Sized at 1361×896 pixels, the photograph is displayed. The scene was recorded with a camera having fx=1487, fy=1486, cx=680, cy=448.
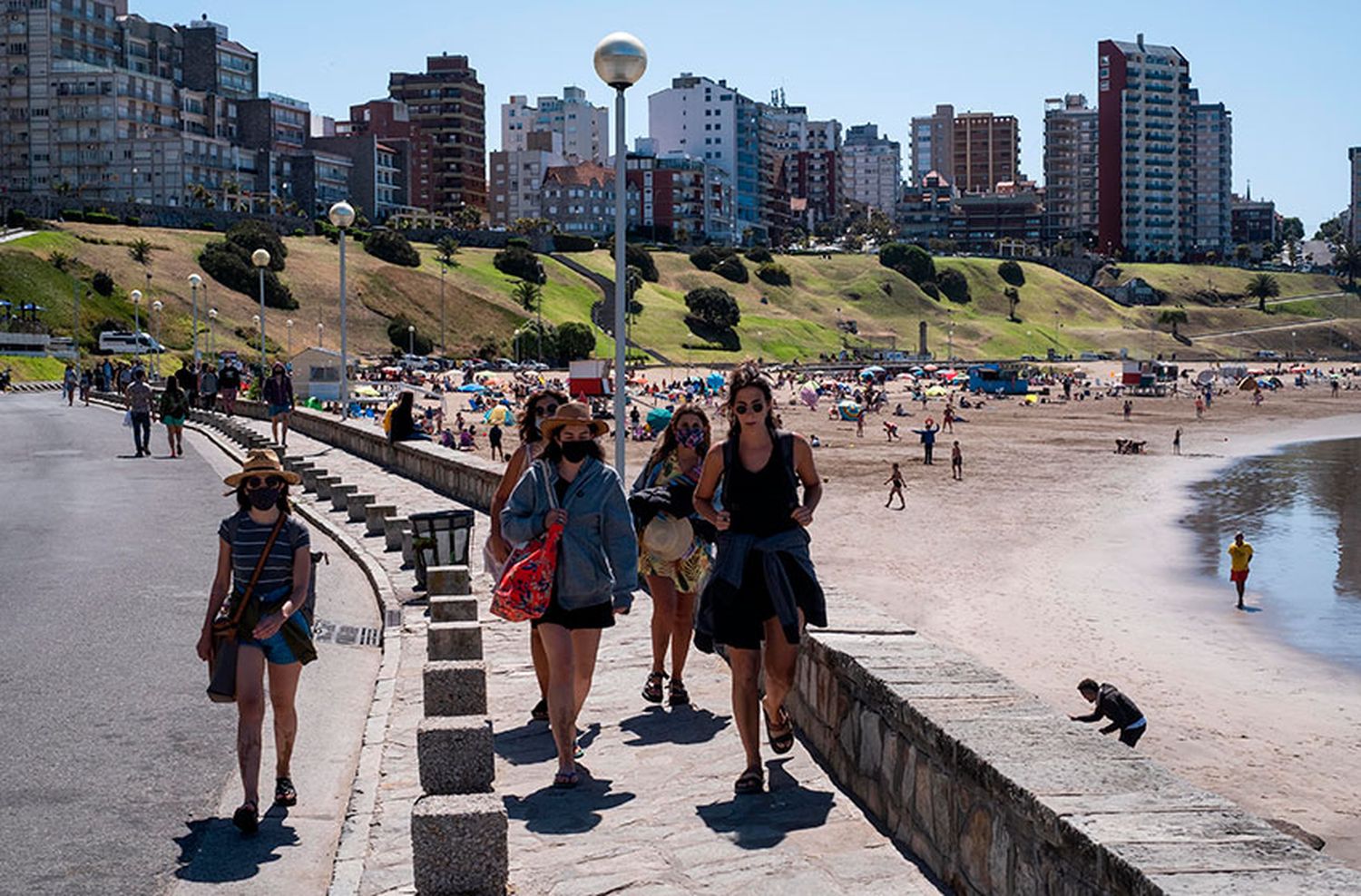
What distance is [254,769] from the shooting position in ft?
20.3

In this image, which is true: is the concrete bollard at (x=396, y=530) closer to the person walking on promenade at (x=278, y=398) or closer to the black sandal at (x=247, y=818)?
the black sandal at (x=247, y=818)

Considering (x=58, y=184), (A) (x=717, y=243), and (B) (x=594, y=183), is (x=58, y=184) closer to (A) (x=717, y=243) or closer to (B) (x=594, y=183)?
(B) (x=594, y=183)

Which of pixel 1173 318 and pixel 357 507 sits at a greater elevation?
pixel 1173 318

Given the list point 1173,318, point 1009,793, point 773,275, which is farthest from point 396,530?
point 1173,318

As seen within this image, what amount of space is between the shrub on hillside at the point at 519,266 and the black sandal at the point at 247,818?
119198 millimetres

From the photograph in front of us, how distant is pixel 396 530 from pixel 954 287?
6069 inches

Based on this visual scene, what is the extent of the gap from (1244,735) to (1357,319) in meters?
179

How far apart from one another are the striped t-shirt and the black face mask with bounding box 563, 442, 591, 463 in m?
1.18

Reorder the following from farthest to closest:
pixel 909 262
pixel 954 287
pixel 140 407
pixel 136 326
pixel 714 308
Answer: pixel 909 262, pixel 954 287, pixel 714 308, pixel 136 326, pixel 140 407

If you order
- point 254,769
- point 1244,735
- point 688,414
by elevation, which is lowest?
point 1244,735

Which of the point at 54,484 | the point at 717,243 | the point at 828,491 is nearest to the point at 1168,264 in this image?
the point at 717,243

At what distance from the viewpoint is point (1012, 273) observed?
563 feet

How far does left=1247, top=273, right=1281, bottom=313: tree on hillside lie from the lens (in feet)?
586

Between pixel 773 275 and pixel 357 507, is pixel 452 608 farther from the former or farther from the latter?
pixel 773 275
